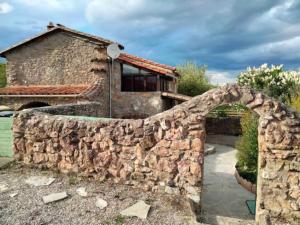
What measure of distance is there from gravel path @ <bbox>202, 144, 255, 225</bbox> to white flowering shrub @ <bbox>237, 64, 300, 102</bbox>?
859 cm

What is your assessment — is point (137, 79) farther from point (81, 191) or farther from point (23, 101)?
point (81, 191)

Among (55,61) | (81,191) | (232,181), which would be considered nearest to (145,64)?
(55,61)

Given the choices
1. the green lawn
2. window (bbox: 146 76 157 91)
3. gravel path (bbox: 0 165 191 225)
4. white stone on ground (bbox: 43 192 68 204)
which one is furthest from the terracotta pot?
window (bbox: 146 76 157 91)

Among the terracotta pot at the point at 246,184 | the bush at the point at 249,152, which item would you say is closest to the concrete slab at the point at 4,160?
→ the terracotta pot at the point at 246,184

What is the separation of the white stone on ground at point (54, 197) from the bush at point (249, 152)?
643cm

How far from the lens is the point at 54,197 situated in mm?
5355

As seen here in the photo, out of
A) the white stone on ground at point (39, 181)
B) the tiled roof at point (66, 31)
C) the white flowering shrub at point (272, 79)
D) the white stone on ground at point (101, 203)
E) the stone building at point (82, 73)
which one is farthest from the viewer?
the white flowering shrub at point (272, 79)

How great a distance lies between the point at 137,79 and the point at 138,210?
12029 millimetres

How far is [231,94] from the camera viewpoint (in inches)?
217

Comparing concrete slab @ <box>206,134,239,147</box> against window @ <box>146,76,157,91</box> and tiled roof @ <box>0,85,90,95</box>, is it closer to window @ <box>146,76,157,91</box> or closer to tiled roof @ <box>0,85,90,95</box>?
window @ <box>146,76,157,91</box>

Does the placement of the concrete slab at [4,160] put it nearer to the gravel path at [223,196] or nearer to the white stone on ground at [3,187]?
the white stone on ground at [3,187]

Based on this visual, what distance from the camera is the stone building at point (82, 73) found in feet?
50.5

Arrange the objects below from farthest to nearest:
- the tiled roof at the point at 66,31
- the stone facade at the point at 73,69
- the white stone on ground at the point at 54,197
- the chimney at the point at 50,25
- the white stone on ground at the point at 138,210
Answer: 1. the chimney at the point at 50,25
2. the tiled roof at the point at 66,31
3. the stone facade at the point at 73,69
4. the white stone on ground at the point at 54,197
5. the white stone on ground at the point at 138,210

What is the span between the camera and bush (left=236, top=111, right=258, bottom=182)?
961cm
